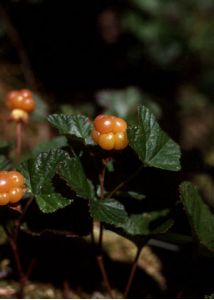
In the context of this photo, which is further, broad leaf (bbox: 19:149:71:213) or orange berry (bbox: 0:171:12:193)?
broad leaf (bbox: 19:149:71:213)

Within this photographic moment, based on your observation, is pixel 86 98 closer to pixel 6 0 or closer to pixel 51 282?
pixel 6 0

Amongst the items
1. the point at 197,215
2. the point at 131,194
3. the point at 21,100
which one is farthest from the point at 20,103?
the point at 197,215

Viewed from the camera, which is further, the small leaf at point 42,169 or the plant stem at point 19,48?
Answer: the plant stem at point 19,48

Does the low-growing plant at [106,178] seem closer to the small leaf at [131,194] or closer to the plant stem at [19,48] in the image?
the small leaf at [131,194]

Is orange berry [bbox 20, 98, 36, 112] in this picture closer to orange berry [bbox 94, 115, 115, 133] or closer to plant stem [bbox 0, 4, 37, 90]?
→ orange berry [bbox 94, 115, 115, 133]

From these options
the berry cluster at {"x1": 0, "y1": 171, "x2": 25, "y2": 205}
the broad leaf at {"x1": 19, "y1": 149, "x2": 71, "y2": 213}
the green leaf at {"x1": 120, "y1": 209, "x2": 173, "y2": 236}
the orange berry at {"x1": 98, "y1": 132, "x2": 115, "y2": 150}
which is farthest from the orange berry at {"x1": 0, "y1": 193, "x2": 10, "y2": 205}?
the green leaf at {"x1": 120, "y1": 209, "x2": 173, "y2": 236}

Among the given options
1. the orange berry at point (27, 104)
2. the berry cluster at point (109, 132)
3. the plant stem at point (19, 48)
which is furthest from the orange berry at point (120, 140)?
the plant stem at point (19, 48)

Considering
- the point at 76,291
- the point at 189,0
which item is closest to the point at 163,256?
the point at 76,291

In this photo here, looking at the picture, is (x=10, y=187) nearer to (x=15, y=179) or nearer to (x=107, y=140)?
(x=15, y=179)
